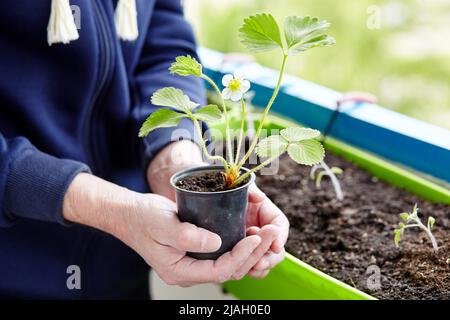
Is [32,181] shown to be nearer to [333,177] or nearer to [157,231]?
[157,231]

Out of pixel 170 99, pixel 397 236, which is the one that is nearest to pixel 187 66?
pixel 170 99

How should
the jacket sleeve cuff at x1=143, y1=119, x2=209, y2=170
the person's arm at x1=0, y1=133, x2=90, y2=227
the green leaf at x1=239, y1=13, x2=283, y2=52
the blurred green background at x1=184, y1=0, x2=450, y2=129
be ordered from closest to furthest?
the green leaf at x1=239, y1=13, x2=283, y2=52, the person's arm at x1=0, y1=133, x2=90, y2=227, the jacket sleeve cuff at x1=143, y1=119, x2=209, y2=170, the blurred green background at x1=184, y1=0, x2=450, y2=129

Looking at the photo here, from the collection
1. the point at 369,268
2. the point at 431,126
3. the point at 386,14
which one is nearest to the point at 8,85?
the point at 369,268

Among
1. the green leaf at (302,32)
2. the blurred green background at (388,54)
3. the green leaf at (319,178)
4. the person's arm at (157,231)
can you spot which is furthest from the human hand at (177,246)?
the blurred green background at (388,54)

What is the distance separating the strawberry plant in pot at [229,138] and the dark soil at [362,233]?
0.21 m

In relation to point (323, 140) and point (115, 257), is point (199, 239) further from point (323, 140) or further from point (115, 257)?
point (323, 140)

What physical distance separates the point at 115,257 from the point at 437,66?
1473 mm

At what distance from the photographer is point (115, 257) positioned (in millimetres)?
873

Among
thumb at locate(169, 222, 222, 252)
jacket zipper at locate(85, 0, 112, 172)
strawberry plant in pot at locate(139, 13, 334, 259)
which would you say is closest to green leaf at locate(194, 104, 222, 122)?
strawberry plant in pot at locate(139, 13, 334, 259)

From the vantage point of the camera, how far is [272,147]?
1.89 ft

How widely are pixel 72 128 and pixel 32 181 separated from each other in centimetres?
16

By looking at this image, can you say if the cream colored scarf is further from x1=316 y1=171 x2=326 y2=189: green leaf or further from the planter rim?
x1=316 y1=171 x2=326 y2=189: green leaf

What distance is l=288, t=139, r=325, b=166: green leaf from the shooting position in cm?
56

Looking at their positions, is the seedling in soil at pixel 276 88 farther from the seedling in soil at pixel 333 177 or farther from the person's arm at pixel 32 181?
the seedling in soil at pixel 333 177
